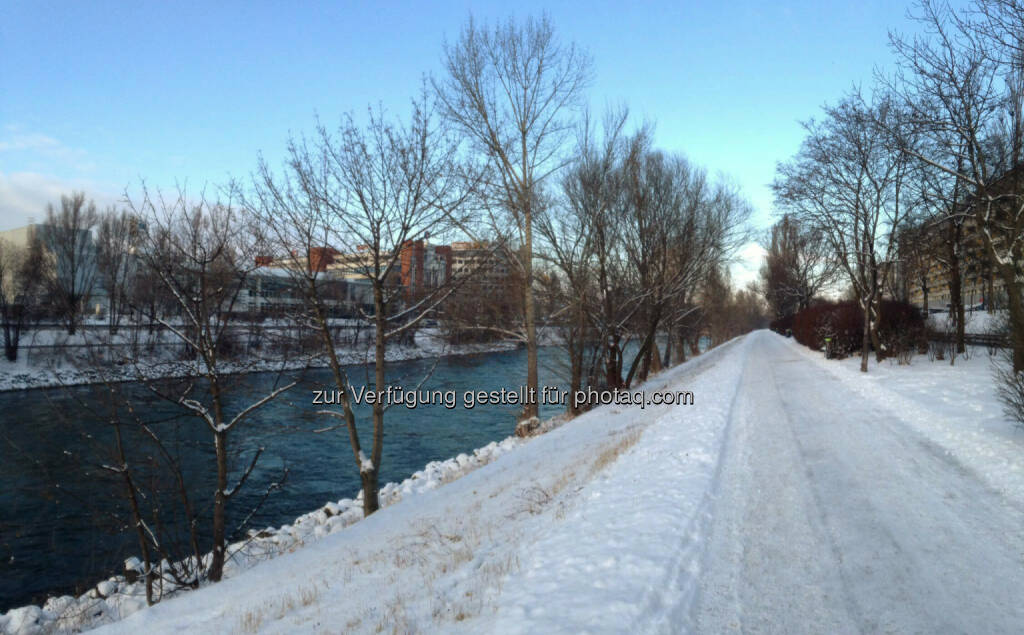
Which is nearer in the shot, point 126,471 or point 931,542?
point 931,542

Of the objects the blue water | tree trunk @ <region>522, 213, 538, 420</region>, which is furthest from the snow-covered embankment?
tree trunk @ <region>522, 213, 538, 420</region>

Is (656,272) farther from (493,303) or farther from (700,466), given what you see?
(700,466)

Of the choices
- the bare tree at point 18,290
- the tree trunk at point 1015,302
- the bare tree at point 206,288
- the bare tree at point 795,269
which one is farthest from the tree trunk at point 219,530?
the bare tree at point 795,269

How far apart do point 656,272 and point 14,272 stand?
51.7 meters

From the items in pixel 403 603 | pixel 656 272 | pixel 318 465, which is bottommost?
pixel 318 465

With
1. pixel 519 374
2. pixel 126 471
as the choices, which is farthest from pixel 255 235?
pixel 519 374

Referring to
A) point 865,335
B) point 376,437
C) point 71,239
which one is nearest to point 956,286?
point 865,335

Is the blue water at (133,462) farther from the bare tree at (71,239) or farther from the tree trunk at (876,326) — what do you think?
the bare tree at (71,239)

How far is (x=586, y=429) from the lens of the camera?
13.1 meters

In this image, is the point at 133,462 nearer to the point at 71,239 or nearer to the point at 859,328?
the point at 859,328

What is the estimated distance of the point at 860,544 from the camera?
4.70 m

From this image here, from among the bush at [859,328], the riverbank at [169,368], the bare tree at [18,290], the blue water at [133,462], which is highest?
the bare tree at [18,290]

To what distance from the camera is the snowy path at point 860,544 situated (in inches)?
142

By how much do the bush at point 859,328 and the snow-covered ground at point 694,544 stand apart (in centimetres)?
1081
